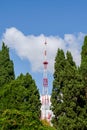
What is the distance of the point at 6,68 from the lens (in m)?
43.1

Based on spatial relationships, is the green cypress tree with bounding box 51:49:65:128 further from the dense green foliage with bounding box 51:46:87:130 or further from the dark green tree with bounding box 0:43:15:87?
the dark green tree with bounding box 0:43:15:87

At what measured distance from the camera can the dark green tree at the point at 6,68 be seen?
4253 centimetres

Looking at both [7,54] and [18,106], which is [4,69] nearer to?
[7,54]

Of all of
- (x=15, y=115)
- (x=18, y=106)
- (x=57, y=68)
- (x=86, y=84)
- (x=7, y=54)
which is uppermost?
(x=7, y=54)

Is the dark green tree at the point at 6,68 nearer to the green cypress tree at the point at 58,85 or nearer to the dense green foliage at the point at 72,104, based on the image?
the green cypress tree at the point at 58,85

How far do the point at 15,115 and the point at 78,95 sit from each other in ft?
44.1

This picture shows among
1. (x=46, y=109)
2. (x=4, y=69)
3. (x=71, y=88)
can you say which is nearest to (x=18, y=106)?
(x=71, y=88)

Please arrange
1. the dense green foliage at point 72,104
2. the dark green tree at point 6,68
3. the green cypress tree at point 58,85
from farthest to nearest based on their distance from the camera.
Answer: the dark green tree at point 6,68 → the green cypress tree at point 58,85 → the dense green foliage at point 72,104

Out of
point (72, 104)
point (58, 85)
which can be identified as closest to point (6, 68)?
point (58, 85)

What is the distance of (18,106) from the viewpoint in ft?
100

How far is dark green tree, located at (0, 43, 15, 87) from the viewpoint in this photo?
42.5m

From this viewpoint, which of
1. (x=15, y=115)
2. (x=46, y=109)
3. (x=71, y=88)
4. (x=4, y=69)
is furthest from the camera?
(x=46, y=109)

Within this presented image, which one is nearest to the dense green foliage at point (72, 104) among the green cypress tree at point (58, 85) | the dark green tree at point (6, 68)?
the green cypress tree at point (58, 85)

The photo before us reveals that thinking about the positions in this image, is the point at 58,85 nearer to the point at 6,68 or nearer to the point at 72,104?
the point at 72,104
